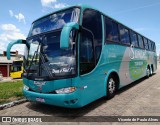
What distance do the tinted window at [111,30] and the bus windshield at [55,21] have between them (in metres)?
1.92

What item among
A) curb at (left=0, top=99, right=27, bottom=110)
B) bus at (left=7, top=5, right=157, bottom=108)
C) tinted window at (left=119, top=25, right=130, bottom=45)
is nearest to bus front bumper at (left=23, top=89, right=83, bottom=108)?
bus at (left=7, top=5, right=157, bottom=108)

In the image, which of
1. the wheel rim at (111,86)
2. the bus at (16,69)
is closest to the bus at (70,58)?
the wheel rim at (111,86)

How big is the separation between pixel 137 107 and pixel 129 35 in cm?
482

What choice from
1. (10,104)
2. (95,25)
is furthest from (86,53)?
(10,104)

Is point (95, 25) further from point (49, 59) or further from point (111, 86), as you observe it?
point (111, 86)

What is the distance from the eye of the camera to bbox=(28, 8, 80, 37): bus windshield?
5493 millimetres

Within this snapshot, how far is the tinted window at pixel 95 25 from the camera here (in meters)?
5.71

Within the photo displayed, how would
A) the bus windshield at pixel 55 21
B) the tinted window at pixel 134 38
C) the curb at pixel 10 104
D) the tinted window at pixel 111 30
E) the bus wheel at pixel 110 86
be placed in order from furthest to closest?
the tinted window at pixel 134 38, the tinted window at pixel 111 30, the bus wheel at pixel 110 86, the curb at pixel 10 104, the bus windshield at pixel 55 21

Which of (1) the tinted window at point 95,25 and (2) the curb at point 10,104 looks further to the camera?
(2) the curb at point 10,104

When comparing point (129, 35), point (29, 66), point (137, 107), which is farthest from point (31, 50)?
point (129, 35)

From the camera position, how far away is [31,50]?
19.7 ft

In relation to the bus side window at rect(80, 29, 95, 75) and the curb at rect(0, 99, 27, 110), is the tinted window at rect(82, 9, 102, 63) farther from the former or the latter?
the curb at rect(0, 99, 27, 110)

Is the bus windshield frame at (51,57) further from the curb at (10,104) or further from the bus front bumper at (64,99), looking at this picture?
the curb at (10,104)

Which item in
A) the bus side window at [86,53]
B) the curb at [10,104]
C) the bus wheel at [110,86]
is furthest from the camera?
the bus wheel at [110,86]
